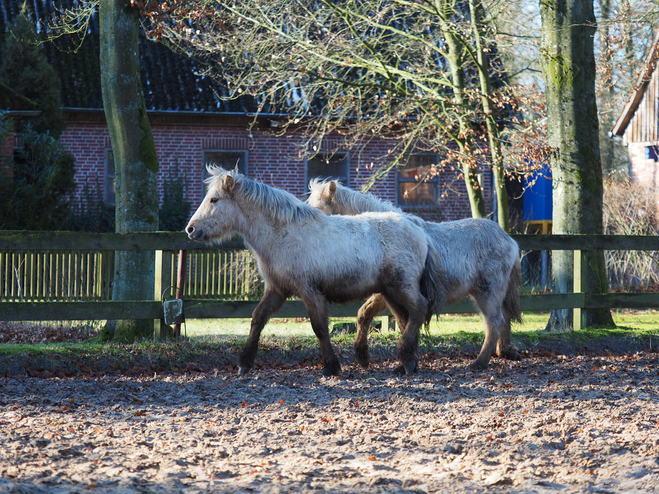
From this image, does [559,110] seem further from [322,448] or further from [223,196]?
[322,448]

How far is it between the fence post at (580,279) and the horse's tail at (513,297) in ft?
5.96

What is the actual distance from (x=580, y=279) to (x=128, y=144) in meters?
5.79

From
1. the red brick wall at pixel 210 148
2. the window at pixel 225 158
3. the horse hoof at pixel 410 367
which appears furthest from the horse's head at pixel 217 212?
the window at pixel 225 158

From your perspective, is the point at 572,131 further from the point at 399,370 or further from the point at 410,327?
the point at 399,370

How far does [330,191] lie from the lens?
7715 millimetres

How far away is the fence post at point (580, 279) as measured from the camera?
924cm

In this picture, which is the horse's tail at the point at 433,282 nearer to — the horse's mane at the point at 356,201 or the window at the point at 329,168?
the horse's mane at the point at 356,201

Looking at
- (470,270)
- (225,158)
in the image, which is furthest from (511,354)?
(225,158)

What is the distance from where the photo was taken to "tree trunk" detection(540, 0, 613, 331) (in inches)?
381

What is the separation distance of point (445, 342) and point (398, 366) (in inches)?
64.4

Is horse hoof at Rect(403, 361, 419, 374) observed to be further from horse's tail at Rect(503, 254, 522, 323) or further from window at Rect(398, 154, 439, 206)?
window at Rect(398, 154, 439, 206)

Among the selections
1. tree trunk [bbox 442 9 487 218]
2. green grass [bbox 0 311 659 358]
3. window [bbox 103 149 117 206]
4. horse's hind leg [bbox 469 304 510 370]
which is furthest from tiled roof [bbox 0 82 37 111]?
horse's hind leg [bbox 469 304 510 370]

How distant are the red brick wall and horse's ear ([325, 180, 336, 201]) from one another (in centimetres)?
1030

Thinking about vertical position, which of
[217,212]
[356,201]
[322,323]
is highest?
[356,201]
